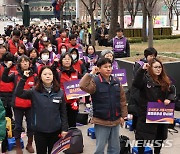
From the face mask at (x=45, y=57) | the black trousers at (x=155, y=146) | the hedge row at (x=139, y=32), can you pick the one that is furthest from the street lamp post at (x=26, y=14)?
the black trousers at (x=155, y=146)

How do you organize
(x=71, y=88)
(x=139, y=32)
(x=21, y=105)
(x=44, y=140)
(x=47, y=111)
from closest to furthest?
(x=47, y=111) → (x=44, y=140) → (x=21, y=105) → (x=71, y=88) → (x=139, y=32)

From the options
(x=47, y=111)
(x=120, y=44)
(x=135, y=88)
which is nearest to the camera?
(x=47, y=111)

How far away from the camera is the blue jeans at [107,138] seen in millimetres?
5117

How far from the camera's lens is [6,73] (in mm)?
6758

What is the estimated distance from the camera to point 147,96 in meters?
5.54

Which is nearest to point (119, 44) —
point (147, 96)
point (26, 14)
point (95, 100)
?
point (147, 96)

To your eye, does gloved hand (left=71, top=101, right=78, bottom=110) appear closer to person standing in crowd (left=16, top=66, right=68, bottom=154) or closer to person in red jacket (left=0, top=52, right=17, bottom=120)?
person in red jacket (left=0, top=52, right=17, bottom=120)

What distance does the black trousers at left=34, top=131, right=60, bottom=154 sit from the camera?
4992mm

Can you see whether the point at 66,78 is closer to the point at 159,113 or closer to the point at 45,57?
the point at 45,57

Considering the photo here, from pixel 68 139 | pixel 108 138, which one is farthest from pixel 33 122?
pixel 108 138

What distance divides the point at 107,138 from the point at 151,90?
0.98 meters

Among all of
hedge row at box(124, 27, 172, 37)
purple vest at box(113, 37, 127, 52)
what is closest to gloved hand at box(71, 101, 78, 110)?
purple vest at box(113, 37, 127, 52)

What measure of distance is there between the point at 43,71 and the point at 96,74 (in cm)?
78

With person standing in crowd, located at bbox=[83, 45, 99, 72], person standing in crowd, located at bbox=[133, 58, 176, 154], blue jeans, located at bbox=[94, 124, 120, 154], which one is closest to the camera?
blue jeans, located at bbox=[94, 124, 120, 154]
